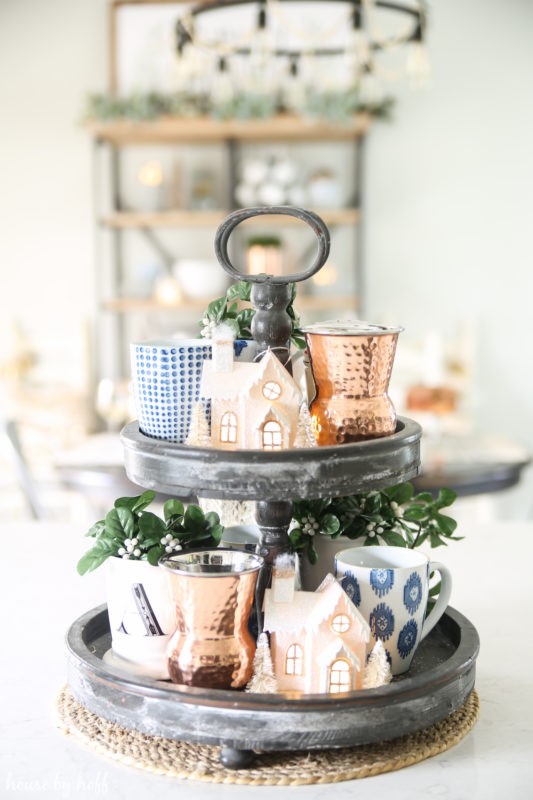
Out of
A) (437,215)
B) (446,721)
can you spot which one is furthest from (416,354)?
(446,721)

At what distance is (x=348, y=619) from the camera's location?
→ 2.24 ft

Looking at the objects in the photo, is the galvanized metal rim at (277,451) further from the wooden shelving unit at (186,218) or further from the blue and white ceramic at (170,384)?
the wooden shelving unit at (186,218)

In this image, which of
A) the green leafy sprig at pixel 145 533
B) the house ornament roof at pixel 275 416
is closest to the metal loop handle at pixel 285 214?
the house ornament roof at pixel 275 416

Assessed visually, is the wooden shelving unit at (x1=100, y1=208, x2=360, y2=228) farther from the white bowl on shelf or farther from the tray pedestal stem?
the tray pedestal stem

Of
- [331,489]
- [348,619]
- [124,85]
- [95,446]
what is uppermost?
[124,85]

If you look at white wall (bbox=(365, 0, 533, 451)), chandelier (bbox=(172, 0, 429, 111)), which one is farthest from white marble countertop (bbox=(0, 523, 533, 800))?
white wall (bbox=(365, 0, 533, 451))

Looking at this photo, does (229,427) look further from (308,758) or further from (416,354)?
(416,354)

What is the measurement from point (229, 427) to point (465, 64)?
4.22 meters

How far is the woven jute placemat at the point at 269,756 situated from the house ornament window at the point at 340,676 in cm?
6

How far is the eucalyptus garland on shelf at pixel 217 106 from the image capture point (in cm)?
396

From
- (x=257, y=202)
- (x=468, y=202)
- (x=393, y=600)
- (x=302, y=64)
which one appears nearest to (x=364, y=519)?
(x=393, y=600)

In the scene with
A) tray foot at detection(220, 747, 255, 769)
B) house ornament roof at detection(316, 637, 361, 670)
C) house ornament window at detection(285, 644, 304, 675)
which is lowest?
tray foot at detection(220, 747, 255, 769)

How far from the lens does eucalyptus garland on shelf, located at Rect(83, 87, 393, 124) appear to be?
3.96m

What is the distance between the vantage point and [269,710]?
64cm
